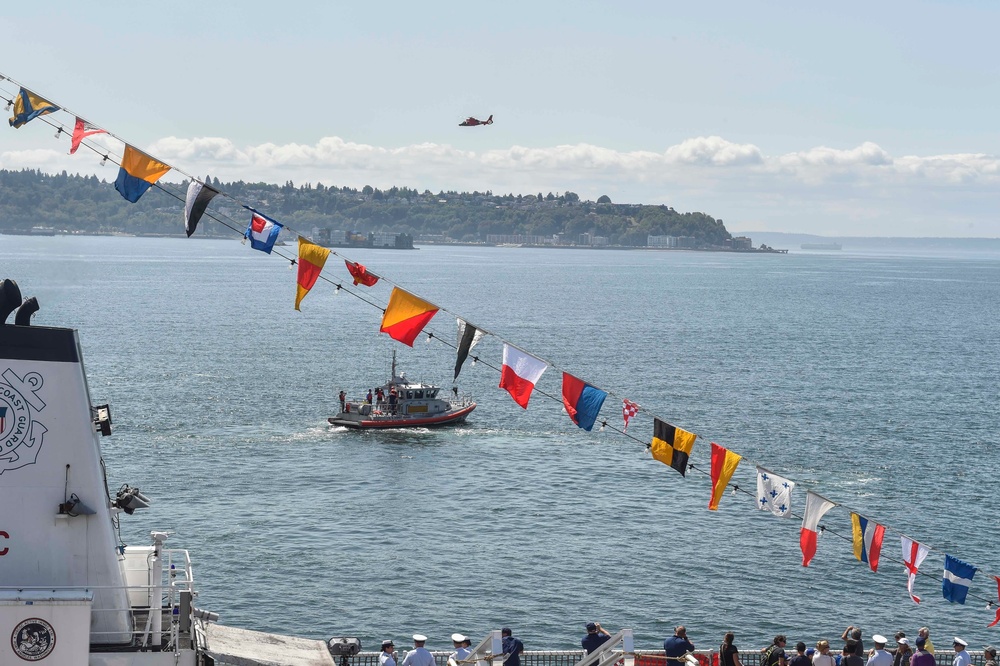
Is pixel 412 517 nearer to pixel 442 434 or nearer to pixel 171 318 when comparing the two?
pixel 442 434

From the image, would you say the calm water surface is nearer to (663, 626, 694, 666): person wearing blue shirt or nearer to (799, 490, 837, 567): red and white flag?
(663, 626, 694, 666): person wearing blue shirt

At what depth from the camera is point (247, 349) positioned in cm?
11475

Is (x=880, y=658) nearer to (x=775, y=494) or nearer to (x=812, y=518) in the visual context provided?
(x=812, y=518)

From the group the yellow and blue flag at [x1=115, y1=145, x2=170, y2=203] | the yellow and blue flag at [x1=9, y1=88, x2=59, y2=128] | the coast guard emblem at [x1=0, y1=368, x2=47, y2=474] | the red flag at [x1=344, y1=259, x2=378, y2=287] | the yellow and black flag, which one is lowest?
the yellow and black flag

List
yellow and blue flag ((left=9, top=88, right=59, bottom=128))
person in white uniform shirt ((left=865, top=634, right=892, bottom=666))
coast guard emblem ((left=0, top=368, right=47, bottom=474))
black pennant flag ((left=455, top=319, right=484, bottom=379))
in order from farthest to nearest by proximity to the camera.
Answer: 1. person in white uniform shirt ((left=865, top=634, right=892, bottom=666))
2. black pennant flag ((left=455, top=319, right=484, bottom=379))
3. yellow and blue flag ((left=9, top=88, right=59, bottom=128))
4. coast guard emblem ((left=0, top=368, right=47, bottom=474))

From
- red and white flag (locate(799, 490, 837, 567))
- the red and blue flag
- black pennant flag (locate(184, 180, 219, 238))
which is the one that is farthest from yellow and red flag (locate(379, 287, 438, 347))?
red and white flag (locate(799, 490, 837, 567))

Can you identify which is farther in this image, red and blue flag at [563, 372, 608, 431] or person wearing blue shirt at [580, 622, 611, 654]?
person wearing blue shirt at [580, 622, 611, 654]

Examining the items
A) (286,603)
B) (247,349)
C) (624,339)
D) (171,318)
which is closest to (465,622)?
(286,603)

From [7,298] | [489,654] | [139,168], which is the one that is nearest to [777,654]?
[489,654]

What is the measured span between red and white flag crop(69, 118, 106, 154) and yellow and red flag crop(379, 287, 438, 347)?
5128 millimetres

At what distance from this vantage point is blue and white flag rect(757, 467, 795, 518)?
18781 millimetres

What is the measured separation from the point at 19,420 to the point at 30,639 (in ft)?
8.80

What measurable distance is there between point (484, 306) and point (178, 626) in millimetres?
161834

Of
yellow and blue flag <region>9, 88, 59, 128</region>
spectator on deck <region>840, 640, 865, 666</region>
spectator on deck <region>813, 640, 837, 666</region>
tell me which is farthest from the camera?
spectator on deck <region>840, 640, 865, 666</region>
